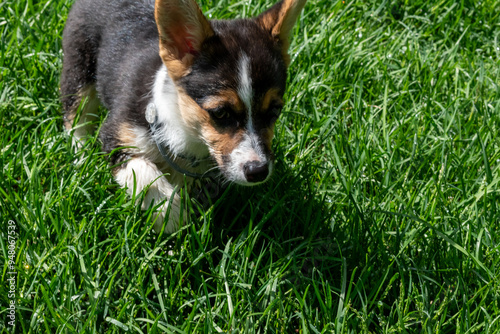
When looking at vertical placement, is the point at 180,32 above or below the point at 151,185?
above

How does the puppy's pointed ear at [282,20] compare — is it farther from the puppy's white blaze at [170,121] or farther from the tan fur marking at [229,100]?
the puppy's white blaze at [170,121]

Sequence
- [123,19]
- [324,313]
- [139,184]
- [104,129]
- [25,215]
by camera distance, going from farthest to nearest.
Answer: [123,19] < [104,129] < [139,184] < [25,215] < [324,313]

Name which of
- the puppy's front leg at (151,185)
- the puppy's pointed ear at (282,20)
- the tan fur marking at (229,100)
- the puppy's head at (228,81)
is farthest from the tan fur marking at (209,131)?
the puppy's pointed ear at (282,20)

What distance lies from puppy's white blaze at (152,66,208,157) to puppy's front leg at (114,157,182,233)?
182 mm

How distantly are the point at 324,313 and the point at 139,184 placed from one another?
1.34 m

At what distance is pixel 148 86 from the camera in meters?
4.01

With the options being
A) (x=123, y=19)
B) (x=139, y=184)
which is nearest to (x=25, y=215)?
Result: (x=139, y=184)

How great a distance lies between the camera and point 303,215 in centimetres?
393

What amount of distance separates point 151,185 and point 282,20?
1.24 metres

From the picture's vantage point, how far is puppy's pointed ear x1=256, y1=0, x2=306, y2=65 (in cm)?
378

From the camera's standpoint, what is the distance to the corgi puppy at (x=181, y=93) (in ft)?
11.7

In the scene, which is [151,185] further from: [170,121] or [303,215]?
[303,215]

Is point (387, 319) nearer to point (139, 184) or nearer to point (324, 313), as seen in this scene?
point (324, 313)

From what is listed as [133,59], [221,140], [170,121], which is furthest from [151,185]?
[133,59]
